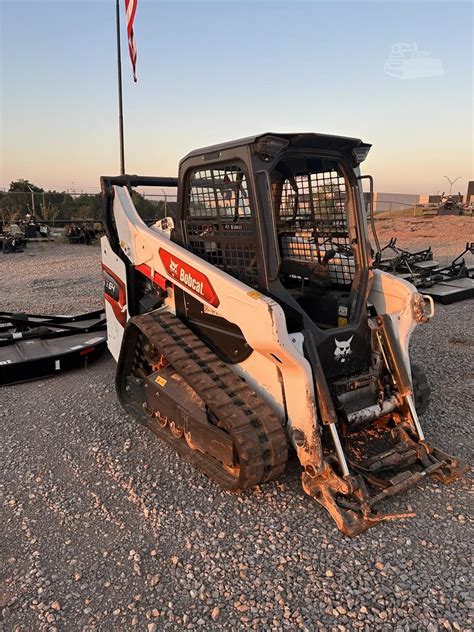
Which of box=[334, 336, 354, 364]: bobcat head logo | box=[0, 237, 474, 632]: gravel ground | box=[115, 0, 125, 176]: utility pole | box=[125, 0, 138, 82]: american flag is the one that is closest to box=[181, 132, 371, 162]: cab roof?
box=[334, 336, 354, 364]: bobcat head logo

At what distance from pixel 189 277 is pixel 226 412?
3.62 ft

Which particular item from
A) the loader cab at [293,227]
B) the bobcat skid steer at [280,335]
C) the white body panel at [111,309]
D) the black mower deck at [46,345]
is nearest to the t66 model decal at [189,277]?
the bobcat skid steer at [280,335]

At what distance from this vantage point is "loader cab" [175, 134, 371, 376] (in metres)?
3.19

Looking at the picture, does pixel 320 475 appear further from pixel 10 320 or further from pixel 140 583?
pixel 10 320

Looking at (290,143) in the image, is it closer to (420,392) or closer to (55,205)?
(420,392)

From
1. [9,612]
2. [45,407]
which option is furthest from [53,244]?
[9,612]

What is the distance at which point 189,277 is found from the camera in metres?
3.63

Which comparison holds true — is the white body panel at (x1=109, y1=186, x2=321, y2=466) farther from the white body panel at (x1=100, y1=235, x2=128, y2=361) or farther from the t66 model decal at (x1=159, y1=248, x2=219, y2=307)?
the white body panel at (x1=100, y1=235, x2=128, y2=361)

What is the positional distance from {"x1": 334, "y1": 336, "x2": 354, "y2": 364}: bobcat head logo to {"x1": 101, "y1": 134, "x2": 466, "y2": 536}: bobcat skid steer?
0.4 inches

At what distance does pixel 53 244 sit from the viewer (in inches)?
736

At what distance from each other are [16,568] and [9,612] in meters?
0.31

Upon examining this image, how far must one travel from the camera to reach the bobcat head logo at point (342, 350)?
11.4ft

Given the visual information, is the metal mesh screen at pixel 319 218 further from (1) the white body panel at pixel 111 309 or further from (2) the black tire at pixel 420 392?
(1) the white body panel at pixel 111 309

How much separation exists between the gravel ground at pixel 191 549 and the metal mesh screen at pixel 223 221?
5.07 ft
